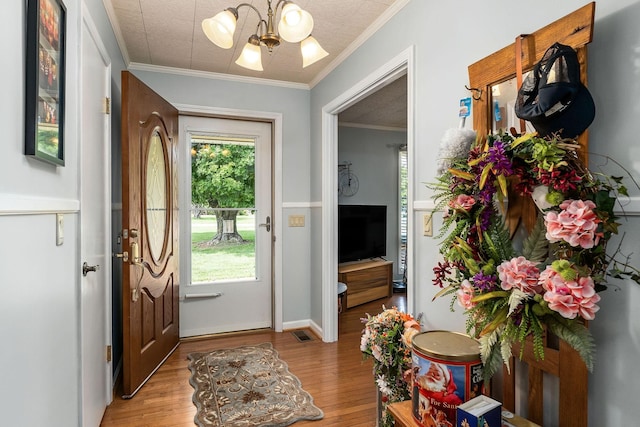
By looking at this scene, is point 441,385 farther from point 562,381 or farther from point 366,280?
point 366,280

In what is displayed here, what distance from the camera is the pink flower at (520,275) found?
1070 millimetres

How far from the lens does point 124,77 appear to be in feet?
7.45

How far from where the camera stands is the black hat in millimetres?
1032

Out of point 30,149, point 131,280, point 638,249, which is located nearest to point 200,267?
point 131,280

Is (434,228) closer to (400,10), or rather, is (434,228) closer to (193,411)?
(400,10)

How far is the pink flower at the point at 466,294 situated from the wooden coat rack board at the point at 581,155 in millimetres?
287

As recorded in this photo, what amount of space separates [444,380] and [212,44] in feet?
8.58

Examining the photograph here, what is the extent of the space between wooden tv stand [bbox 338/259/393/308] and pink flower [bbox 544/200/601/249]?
3.43 m

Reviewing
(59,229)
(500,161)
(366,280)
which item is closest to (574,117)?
(500,161)

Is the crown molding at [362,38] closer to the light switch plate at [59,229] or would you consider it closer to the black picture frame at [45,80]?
the black picture frame at [45,80]

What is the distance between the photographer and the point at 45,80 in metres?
1.18

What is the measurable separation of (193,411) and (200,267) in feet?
4.86

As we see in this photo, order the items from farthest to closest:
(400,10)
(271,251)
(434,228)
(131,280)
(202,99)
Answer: (271,251) → (202,99) → (131,280) → (400,10) → (434,228)

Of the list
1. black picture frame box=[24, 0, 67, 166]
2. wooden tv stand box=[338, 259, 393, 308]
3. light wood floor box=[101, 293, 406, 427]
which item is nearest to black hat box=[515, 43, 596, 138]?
black picture frame box=[24, 0, 67, 166]
